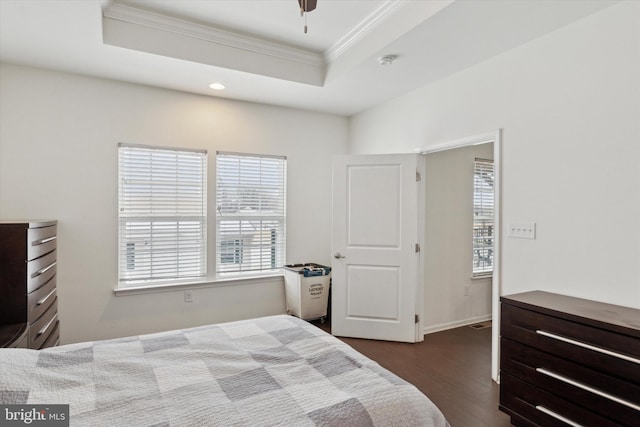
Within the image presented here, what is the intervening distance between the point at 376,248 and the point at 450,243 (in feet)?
3.33

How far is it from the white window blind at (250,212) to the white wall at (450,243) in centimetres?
167

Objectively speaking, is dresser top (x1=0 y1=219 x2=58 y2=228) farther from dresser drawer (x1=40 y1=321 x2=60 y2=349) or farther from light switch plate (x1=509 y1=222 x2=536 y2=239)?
light switch plate (x1=509 y1=222 x2=536 y2=239)

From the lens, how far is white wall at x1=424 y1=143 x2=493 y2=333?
397 cm

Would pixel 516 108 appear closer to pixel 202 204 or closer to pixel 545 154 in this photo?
pixel 545 154

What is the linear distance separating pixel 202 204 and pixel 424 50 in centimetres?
256

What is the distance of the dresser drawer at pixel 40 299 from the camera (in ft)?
7.45

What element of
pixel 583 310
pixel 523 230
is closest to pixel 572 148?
pixel 523 230

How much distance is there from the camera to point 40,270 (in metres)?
2.50

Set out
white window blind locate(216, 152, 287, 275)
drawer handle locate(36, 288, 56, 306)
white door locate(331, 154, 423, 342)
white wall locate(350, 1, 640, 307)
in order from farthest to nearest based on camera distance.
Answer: white window blind locate(216, 152, 287, 275)
white door locate(331, 154, 423, 342)
drawer handle locate(36, 288, 56, 306)
white wall locate(350, 1, 640, 307)

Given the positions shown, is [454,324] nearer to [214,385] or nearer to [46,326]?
[214,385]

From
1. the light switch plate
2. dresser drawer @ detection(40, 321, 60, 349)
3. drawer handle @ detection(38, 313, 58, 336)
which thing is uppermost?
the light switch plate

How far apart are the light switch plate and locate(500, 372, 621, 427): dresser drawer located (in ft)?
3.13

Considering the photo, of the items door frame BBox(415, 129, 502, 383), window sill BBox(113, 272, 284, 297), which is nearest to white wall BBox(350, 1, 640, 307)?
door frame BBox(415, 129, 502, 383)

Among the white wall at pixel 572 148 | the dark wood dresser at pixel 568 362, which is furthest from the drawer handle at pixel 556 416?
the white wall at pixel 572 148
